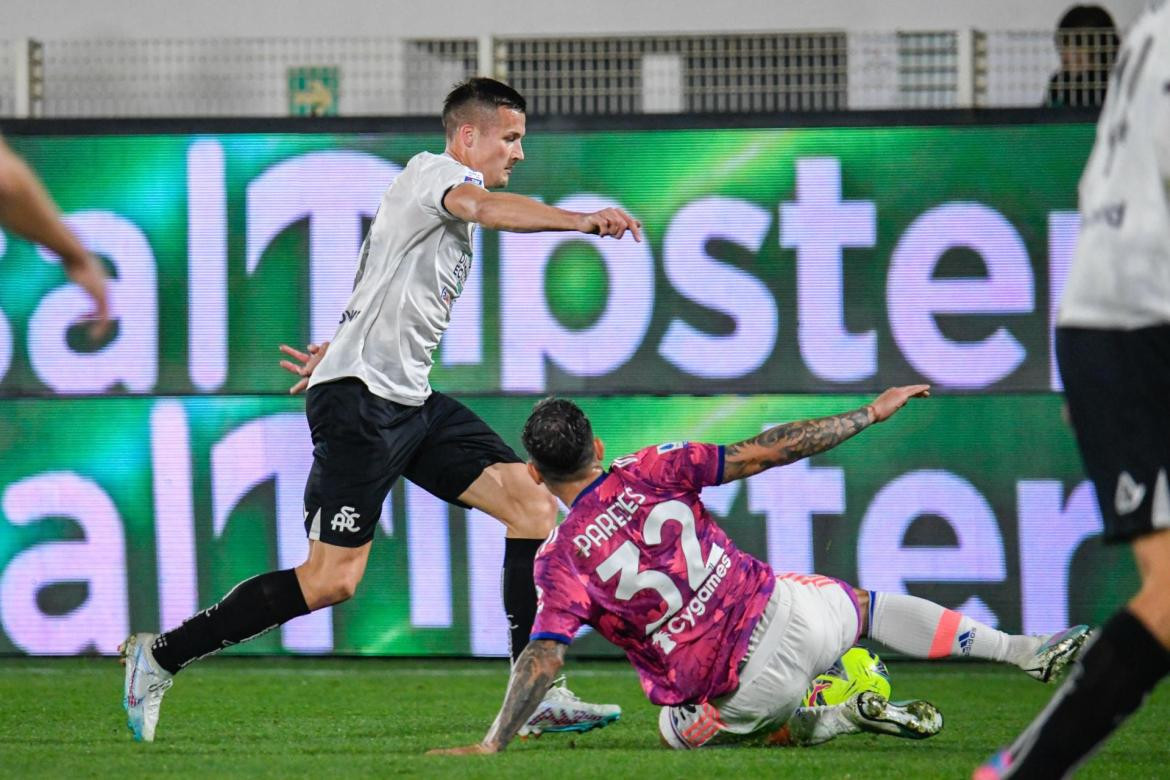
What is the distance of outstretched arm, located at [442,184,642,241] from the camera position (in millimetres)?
4430

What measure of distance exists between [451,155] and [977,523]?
3260mm

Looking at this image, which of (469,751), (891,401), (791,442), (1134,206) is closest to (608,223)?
(791,442)

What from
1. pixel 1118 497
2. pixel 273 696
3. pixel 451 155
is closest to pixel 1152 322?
Answer: pixel 1118 497

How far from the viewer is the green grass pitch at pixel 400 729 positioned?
431 cm

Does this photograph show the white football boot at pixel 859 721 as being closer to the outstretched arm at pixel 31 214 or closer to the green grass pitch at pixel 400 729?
the green grass pitch at pixel 400 729

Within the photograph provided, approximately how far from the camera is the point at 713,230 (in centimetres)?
778

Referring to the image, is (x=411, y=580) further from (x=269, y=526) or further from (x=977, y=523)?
(x=977, y=523)

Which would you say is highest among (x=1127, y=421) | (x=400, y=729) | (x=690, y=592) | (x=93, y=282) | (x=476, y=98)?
(x=476, y=98)

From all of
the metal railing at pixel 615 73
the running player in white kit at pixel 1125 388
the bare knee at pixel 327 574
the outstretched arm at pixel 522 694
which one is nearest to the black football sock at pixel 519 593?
the bare knee at pixel 327 574

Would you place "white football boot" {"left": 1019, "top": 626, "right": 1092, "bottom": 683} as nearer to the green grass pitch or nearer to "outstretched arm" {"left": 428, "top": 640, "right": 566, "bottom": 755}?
the green grass pitch

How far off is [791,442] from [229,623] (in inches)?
70.4

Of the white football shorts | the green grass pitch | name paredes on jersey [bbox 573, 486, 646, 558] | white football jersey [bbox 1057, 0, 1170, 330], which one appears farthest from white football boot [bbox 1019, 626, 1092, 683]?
white football jersey [bbox 1057, 0, 1170, 330]

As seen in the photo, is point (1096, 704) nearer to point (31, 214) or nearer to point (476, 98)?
point (31, 214)

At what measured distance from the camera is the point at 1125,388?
3.11m
